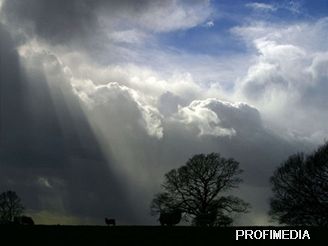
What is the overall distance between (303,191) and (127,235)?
36.9m

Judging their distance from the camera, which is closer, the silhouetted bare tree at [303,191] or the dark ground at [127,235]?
the dark ground at [127,235]

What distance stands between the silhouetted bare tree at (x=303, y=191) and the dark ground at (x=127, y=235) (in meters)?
33.3

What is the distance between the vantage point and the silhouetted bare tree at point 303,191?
49938 mm

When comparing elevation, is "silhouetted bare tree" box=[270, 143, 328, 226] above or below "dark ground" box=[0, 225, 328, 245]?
above

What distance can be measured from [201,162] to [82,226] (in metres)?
44.2

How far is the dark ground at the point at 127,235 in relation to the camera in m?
17.2

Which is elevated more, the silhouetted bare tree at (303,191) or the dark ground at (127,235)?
the silhouetted bare tree at (303,191)

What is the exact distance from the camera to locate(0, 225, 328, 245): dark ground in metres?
17.2

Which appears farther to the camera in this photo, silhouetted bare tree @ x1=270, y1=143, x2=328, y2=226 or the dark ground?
silhouetted bare tree @ x1=270, y1=143, x2=328, y2=226

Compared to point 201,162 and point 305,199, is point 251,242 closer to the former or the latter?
point 305,199

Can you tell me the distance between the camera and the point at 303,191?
51531 mm

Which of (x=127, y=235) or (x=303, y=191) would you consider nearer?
(x=127, y=235)

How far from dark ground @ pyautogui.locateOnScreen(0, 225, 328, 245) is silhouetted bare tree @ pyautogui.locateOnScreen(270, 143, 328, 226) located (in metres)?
33.3

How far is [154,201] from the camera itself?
203ft
